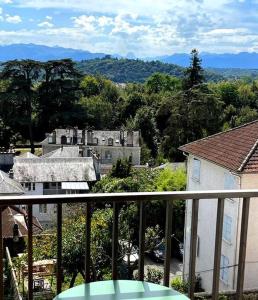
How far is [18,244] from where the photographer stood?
44.6ft

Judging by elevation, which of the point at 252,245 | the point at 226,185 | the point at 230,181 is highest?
the point at 230,181

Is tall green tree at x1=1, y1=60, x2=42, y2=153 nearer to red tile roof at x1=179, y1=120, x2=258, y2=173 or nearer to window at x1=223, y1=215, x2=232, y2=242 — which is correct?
red tile roof at x1=179, y1=120, x2=258, y2=173

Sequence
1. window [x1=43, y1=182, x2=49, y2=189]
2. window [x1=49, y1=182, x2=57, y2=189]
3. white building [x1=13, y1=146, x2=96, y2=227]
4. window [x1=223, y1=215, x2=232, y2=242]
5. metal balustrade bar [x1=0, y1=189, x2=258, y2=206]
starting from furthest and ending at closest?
window [x1=49, y1=182, x2=57, y2=189] < window [x1=43, y1=182, x2=49, y2=189] < white building [x1=13, y1=146, x2=96, y2=227] < window [x1=223, y1=215, x2=232, y2=242] < metal balustrade bar [x1=0, y1=189, x2=258, y2=206]

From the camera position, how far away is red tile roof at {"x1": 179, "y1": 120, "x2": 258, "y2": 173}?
11.4 meters

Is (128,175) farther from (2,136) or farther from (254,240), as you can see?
(2,136)

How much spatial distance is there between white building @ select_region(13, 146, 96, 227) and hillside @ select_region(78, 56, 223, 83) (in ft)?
297

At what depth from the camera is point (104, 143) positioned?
1245 inches

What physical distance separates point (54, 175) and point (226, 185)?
42.2 feet

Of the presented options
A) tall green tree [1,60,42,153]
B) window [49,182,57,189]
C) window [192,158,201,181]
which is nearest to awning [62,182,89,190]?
window [49,182,57,189]

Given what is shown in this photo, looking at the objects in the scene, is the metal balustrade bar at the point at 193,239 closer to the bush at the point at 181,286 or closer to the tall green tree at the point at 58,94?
the bush at the point at 181,286

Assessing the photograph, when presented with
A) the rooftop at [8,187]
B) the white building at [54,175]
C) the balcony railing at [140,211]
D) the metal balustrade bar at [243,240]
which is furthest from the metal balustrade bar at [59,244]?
the white building at [54,175]

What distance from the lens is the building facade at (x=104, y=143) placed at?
31.0 metres

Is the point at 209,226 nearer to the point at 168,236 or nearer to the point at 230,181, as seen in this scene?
the point at 230,181

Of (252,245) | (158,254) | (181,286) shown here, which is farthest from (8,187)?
(181,286)
